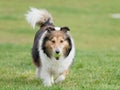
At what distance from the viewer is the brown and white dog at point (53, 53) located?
30.1 feet

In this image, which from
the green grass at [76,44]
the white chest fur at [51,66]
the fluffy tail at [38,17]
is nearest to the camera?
the white chest fur at [51,66]

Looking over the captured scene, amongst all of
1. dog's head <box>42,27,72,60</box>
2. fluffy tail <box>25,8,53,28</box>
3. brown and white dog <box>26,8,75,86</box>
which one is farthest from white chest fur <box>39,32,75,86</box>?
fluffy tail <box>25,8,53,28</box>

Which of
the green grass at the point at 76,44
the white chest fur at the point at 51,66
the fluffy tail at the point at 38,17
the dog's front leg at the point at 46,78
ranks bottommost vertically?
the green grass at the point at 76,44

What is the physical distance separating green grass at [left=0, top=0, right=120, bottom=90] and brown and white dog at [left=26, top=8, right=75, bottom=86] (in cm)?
23

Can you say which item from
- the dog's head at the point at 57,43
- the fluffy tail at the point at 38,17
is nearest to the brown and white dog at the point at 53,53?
the dog's head at the point at 57,43

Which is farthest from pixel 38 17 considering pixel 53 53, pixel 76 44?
pixel 76 44

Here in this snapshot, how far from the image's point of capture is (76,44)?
72.7ft

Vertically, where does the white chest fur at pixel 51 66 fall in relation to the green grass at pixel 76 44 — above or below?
above

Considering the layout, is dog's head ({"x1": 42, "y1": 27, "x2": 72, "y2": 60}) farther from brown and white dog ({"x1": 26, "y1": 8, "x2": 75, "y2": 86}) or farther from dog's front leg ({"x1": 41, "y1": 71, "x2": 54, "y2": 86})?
dog's front leg ({"x1": 41, "y1": 71, "x2": 54, "y2": 86})

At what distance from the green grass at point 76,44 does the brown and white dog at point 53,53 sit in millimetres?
231

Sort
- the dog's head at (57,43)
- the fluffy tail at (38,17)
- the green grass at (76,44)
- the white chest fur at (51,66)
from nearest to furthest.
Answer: the dog's head at (57,43)
the white chest fur at (51,66)
the green grass at (76,44)
the fluffy tail at (38,17)

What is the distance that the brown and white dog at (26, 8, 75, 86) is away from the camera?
919 centimetres

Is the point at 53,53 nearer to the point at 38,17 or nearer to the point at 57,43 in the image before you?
the point at 57,43

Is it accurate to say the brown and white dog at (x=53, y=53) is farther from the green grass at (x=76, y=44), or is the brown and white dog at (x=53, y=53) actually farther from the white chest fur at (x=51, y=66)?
the green grass at (x=76, y=44)
